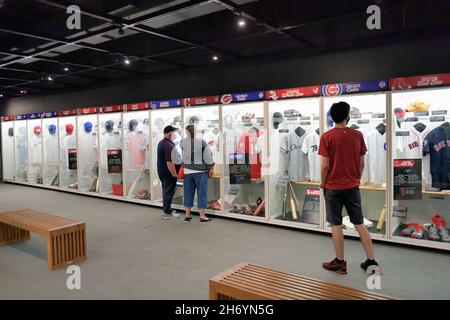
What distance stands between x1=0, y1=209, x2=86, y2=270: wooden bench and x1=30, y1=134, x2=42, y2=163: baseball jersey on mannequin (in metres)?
6.34

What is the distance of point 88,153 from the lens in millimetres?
9102

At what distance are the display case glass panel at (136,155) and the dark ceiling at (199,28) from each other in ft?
4.03

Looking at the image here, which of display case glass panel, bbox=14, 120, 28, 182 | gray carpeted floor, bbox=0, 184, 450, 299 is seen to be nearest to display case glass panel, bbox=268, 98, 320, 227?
gray carpeted floor, bbox=0, 184, 450, 299

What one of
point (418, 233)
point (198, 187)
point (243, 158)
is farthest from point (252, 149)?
point (418, 233)

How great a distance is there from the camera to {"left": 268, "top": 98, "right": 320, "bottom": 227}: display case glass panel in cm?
570

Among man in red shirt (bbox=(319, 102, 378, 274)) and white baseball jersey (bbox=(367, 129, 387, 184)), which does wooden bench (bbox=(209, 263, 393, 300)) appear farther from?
white baseball jersey (bbox=(367, 129, 387, 184))

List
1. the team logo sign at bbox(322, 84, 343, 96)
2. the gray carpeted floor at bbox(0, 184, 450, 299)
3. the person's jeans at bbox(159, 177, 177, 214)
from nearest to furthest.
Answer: the gray carpeted floor at bbox(0, 184, 450, 299) → the team logo sign at bbox(322, 84, 343, 96) → the person's jeans at bbox(159, 177, 177, 214)

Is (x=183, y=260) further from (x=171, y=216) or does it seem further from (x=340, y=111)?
(x=340, y=111)

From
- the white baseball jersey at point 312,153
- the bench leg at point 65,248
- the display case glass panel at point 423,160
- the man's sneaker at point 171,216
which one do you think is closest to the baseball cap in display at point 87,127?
the man's sneaker at point 171,216

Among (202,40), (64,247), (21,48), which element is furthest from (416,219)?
(21,48)

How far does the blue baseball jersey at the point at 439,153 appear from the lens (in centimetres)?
463

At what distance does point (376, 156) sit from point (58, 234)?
14.4 ft

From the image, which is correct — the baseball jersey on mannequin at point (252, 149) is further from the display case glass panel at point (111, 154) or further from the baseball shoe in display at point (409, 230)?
the display case glass panel at point (111, 154)
